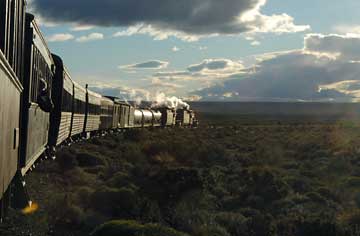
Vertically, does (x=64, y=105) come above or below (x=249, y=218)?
above

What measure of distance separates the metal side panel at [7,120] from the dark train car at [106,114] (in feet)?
91.2

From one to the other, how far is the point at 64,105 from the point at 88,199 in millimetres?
3144

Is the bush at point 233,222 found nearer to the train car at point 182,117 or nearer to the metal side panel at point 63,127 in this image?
the metal side panel at point 63,127

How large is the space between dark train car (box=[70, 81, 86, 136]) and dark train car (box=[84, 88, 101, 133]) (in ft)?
3.67

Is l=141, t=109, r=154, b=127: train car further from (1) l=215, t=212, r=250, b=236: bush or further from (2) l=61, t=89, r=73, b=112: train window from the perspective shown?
A: (1) l=215, t=212, r=250, b=236: bush

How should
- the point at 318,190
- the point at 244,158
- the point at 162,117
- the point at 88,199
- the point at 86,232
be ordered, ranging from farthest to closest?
the point at 162,117
the point at 244,158
the point at 318,190
the point at 88,199
the point at 86,232

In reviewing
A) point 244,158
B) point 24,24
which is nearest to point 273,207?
point 24,24

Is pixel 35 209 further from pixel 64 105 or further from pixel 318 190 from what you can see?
pixel 318 190

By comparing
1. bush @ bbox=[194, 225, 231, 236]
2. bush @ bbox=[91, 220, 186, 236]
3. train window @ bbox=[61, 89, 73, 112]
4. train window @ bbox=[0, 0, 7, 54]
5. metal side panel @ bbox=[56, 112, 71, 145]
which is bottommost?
bush @ bbox=[194, 225, 231, 236]

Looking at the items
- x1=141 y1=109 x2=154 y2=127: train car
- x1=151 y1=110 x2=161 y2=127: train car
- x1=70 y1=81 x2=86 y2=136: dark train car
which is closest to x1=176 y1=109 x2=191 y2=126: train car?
x1=151 y1=110 x2=161 y2=127: train car

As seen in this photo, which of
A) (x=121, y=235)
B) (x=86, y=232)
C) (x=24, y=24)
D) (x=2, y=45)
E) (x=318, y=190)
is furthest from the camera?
(x=318, y=190)

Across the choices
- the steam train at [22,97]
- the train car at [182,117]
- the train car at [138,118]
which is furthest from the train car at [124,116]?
the steam train at [22,97]

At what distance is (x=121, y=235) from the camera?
1184cm

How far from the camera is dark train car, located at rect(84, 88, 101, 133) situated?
1165 inches
